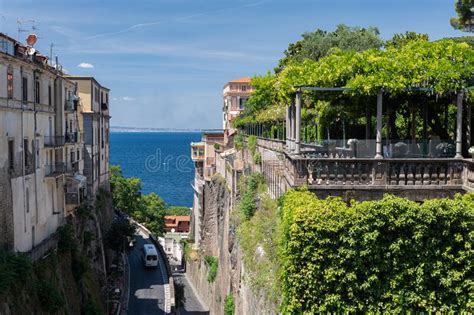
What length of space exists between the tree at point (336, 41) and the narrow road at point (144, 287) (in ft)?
72.4

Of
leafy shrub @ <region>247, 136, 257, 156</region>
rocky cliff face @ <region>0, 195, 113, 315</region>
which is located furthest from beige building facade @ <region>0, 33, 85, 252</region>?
leafy shrub @ <region>247, 136, 257, 156</region>

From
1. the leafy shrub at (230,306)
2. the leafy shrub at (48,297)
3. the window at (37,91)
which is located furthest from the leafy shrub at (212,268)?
the window at (37,91)

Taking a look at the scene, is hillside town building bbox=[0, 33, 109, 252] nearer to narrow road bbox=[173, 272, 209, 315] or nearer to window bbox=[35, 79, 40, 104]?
window bbox=[35, 79, 40, 104]

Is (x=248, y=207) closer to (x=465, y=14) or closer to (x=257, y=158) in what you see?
(x=257, y=158)

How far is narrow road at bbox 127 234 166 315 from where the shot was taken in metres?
40.0

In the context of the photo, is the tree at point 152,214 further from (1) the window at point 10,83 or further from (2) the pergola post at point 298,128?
(2) the pergola post at point 298,128

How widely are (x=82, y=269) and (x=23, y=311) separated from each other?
10790 millimetres

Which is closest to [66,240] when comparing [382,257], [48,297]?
[48,297]

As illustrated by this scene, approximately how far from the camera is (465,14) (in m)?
38.3

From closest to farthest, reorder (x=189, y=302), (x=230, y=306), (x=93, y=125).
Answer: (x=230, y=306)
(x=93, y=125)
(x=189, y=302)

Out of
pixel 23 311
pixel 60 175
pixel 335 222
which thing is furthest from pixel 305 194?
pixel 60 175

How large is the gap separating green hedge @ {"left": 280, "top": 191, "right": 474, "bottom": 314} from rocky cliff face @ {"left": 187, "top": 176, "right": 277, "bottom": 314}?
2454mm

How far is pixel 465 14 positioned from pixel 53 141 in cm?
2912

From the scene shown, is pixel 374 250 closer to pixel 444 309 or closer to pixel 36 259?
pixel 444 309
